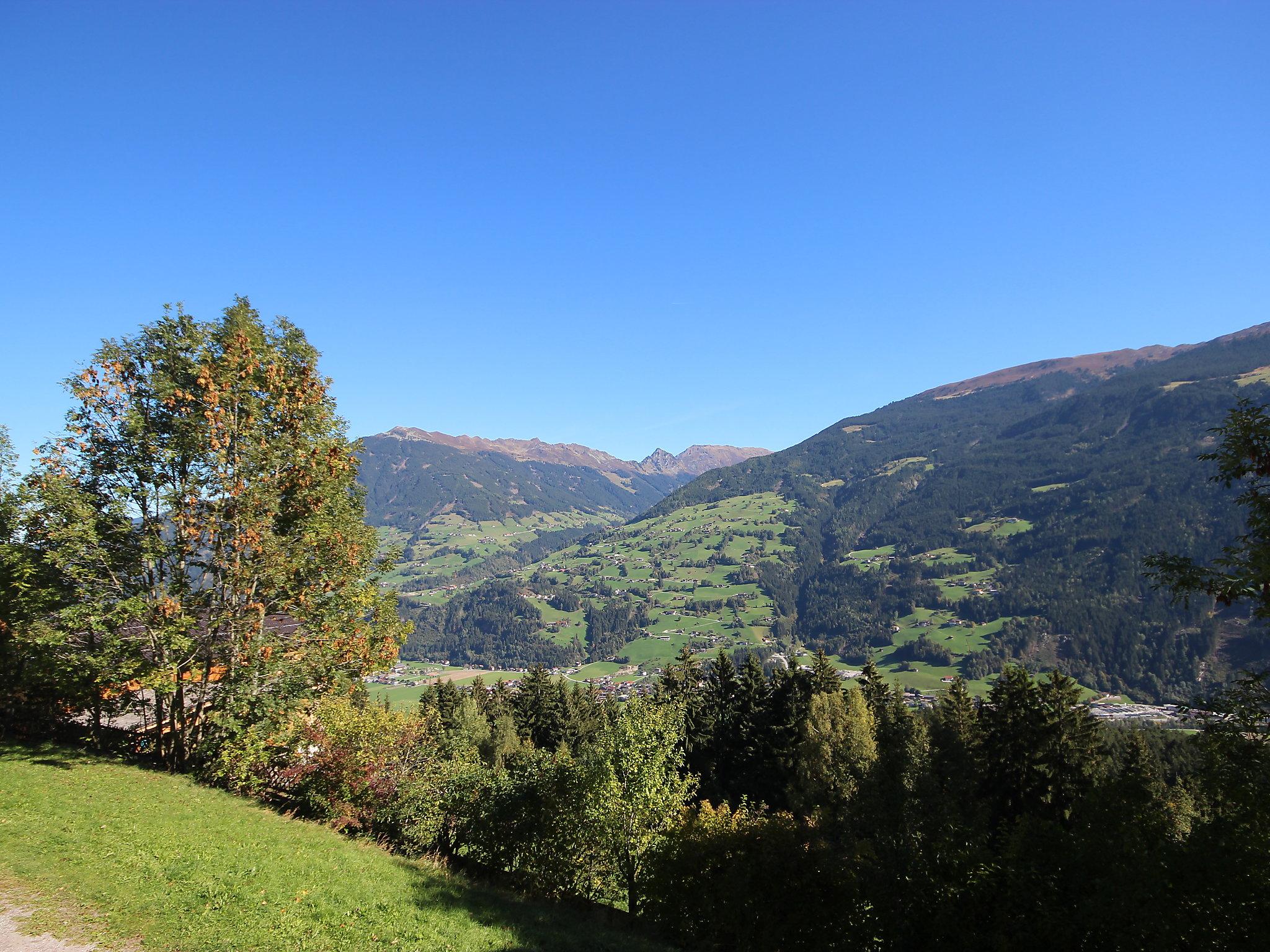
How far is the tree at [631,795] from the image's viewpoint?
2092 centimetres

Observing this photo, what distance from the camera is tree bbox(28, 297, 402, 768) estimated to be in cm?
1970

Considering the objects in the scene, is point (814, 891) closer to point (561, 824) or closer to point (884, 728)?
point (561, 824)

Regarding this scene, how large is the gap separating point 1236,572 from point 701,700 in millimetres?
45788

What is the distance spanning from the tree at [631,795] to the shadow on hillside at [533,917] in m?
1.66

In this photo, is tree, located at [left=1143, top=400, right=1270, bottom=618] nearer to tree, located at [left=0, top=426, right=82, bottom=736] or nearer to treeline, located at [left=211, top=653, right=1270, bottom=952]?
treeline, located at [left=211, top=653, right=1270, bottom=952]

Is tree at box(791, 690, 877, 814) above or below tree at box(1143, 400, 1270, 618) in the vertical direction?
below

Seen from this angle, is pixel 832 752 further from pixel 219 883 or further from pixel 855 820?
pixel 219 883

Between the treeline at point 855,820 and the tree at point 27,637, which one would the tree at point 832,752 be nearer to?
the treeline at point 855,820

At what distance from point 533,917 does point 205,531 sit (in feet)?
53.9

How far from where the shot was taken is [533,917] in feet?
56.2

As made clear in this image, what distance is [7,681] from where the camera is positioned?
2373 cm

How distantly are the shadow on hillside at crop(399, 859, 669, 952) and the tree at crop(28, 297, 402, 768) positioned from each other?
8548 millimetres

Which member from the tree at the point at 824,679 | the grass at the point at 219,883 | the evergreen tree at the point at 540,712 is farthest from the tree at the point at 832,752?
the evergreen tree at the point at 540,712

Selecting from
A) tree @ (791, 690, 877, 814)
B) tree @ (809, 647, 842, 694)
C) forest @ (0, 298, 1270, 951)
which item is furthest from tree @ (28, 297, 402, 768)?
tree @ (809, 647, 842, 694)
